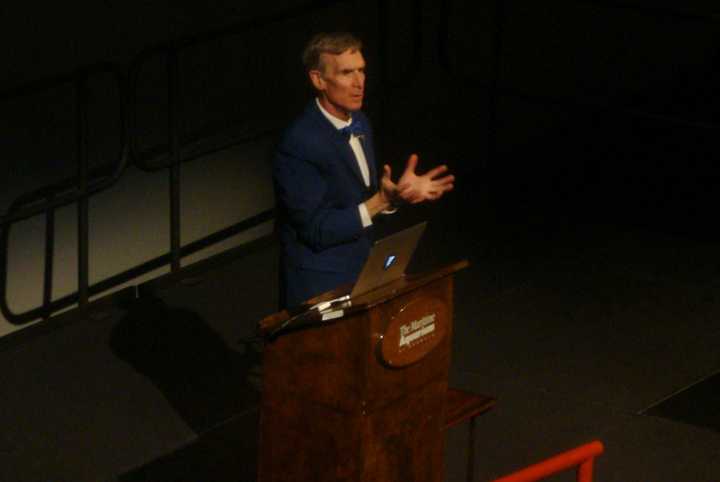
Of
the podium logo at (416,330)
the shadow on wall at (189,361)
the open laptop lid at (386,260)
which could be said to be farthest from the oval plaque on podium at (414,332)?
the shadow on wall at (189,361)

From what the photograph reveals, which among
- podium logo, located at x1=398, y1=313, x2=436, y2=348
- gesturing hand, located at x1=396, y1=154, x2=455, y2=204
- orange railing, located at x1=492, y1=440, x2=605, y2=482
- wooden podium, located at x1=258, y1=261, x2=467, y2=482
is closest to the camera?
orange railing, located at x1=492, y1=440, x2=605, y2=482

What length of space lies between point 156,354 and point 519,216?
2870 mm

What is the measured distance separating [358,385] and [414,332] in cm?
30

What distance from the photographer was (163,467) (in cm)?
783

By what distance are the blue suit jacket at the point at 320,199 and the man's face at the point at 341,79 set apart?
0.36ft

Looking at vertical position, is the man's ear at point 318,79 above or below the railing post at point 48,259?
below

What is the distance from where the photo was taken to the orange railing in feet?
19.3

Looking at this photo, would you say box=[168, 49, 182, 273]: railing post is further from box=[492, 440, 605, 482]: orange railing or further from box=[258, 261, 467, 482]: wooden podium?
box=[492, 440, 605, 482]: orange railing

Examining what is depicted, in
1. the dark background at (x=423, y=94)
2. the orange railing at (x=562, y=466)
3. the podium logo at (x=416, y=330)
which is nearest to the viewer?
the orange railing at (x=562, y=466)

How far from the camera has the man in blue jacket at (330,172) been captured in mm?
6902

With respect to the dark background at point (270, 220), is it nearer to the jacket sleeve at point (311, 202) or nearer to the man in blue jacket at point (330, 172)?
the man in blue jacket at point (330, 172)

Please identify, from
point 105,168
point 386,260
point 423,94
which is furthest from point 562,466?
point 423,94

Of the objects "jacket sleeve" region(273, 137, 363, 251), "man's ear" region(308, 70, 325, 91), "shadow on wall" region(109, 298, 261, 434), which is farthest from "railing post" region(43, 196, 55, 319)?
"man's ear" region(308, 70, 325, 91)

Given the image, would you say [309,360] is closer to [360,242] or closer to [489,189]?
[360,242]
